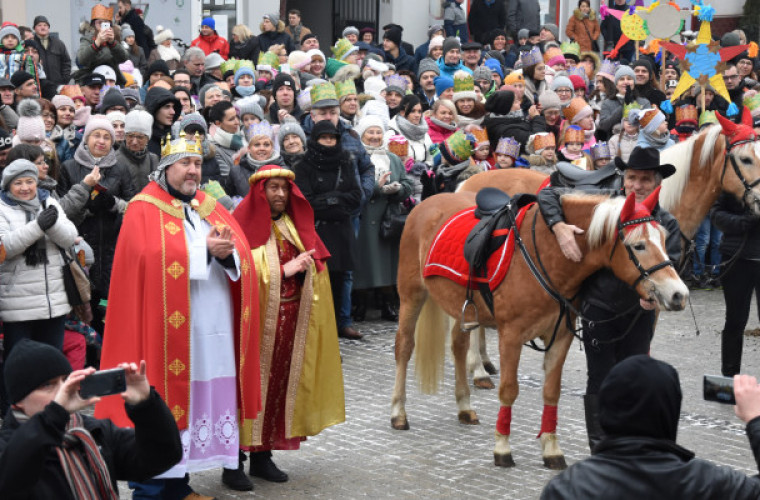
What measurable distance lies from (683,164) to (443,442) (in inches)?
114

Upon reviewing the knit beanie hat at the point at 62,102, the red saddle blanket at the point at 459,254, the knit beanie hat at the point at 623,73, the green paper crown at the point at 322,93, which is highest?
the knit beanie hat at the point at 623,73

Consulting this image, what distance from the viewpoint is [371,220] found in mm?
12414

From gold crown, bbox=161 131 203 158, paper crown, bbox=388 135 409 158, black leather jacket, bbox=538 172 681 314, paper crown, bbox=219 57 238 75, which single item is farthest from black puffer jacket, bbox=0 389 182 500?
paper crown, bbox=219 57 238 75

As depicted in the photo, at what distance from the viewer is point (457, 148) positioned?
12.4m

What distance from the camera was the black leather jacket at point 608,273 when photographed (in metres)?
7.32

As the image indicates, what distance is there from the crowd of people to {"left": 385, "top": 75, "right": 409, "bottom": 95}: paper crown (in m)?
0.04

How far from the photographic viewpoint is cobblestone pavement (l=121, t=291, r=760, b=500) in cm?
749

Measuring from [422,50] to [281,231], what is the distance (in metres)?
13.9

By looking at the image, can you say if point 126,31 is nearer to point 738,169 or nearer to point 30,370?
point 738,169

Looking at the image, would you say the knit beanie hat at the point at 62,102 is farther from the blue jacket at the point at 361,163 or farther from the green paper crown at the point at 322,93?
the blue jacket at the point at 361,163

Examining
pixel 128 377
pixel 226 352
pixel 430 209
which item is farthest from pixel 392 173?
pixel 128 377

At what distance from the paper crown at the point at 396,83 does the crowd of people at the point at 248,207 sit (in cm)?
4

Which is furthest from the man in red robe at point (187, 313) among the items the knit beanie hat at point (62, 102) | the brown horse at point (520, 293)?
the knit beanie hat at point (62, 102)

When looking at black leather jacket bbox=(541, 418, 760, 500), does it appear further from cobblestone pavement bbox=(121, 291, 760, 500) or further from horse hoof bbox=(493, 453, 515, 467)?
horse hoof bbox=(493, 453, 515, 467)
